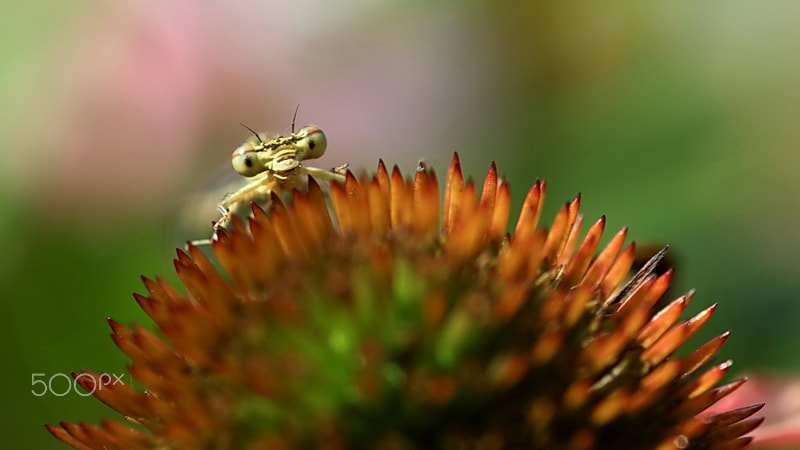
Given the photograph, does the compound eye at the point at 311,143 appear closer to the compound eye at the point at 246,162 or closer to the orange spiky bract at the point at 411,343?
the compound eye at the point at 246,162

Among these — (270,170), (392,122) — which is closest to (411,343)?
(270,170)

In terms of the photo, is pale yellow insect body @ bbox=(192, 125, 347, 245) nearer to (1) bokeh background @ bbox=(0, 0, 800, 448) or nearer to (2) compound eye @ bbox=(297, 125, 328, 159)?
(2) compound eye @ bbox=(297, 125, 328, 159)

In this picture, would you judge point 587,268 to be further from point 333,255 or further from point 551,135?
point 551,135

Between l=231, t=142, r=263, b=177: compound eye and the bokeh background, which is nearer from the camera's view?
l=231, t=142, r=263, b=177: compound eye

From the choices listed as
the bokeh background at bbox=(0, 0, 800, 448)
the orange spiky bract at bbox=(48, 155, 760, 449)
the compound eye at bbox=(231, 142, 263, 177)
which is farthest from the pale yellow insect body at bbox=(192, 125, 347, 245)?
the bokeh background at bbox=(0, 0, 800, 448)

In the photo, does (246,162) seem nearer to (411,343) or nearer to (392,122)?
(411,343)

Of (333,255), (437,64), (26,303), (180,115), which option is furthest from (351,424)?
(437,64)
